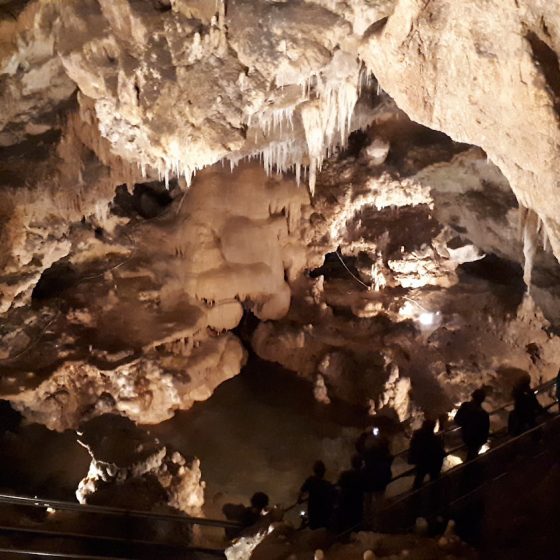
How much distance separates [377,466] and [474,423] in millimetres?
872

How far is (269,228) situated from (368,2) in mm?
5668

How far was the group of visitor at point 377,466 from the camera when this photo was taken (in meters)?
4.28

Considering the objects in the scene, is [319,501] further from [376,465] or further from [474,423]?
[474,423]

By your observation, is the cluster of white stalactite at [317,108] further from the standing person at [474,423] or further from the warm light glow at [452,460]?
the warm light glow at [452,460]

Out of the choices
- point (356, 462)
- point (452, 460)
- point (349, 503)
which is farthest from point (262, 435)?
point (349, 503)

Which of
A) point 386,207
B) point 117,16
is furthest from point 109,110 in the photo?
point 386,207

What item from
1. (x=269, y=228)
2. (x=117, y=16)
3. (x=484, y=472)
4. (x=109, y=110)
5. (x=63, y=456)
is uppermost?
(x=117, y=16)

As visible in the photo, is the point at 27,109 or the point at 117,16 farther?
the point at 27,109

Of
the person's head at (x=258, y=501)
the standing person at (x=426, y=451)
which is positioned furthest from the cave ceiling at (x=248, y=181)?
the person's head at (x=258, y=501)

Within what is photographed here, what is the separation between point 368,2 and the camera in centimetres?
419

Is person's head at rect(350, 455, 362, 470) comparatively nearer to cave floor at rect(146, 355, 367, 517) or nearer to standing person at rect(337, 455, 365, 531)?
standing person at rect(337, 455, 365, 531)

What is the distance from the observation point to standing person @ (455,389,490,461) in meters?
4.49

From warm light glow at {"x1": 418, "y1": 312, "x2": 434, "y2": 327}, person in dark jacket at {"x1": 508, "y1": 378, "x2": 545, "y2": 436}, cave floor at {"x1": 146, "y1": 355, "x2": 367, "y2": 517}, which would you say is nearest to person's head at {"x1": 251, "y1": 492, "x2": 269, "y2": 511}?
cave floor at {"x1": 146, "y1": 355, "x2": 367, "y2": 517}

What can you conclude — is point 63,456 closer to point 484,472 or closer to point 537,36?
point 484,472
